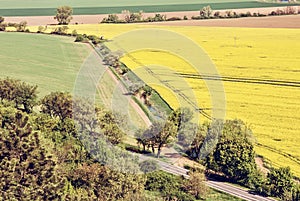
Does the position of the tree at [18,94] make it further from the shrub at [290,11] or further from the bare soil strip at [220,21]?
the shrub at [290,11]

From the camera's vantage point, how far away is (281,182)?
42.2 meters

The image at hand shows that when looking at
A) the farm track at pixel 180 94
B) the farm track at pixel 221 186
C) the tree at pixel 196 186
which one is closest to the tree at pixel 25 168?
the tree at pixel 196 186

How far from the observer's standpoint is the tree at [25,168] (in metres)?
33.3

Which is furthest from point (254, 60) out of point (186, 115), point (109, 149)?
point (109, 149)

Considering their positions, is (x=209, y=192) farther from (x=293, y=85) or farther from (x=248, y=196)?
(x=293, y=85)

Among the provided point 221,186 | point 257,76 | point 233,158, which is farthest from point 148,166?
point 257,76

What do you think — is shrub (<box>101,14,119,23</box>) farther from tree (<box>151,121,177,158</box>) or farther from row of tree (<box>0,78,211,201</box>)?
row of tree (<box>0,78,211,201</box>)

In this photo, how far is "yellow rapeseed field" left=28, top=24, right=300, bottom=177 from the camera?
54.0m

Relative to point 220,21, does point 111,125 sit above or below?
below

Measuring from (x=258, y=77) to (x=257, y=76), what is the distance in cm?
65

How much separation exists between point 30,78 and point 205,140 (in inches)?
1634

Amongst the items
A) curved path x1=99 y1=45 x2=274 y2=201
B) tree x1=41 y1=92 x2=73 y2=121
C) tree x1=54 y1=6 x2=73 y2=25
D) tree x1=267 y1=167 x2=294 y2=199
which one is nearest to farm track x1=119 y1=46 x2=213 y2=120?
curved path x1=99 y1=45 x2=274 y2=201

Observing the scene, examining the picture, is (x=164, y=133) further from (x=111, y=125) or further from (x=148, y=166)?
(x=148, y=166)

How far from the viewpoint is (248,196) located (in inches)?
1689
